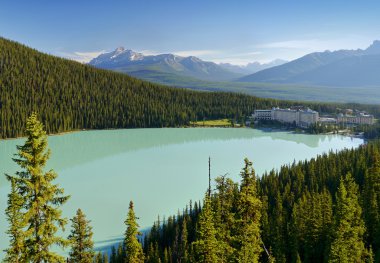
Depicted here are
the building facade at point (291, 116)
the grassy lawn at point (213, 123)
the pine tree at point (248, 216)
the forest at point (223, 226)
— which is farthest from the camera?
the building facade at point (291, 116)

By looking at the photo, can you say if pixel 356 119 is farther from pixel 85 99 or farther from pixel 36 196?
pixel 36 196

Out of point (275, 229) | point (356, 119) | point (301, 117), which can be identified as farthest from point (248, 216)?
point (356, 119)

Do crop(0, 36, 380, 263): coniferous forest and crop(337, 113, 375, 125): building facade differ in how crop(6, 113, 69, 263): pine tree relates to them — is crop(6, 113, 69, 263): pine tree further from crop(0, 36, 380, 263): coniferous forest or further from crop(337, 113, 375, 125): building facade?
crop(337, 113, 375, 125): building facade

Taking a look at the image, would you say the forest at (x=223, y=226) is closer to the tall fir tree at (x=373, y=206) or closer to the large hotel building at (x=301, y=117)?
the tall fir tree at (x=373, y=206)

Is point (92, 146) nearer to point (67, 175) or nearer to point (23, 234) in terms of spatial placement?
point (67, 175)

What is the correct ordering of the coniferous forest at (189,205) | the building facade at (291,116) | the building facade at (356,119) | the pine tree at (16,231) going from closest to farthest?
the pine tree at (16,231)
the coniferous forest at (189,205)
the building facade at (291,116)
the building facade at (356,119)

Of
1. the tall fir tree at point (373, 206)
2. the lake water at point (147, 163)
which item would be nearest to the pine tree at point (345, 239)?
the tall fir tree at point (373, 206)
